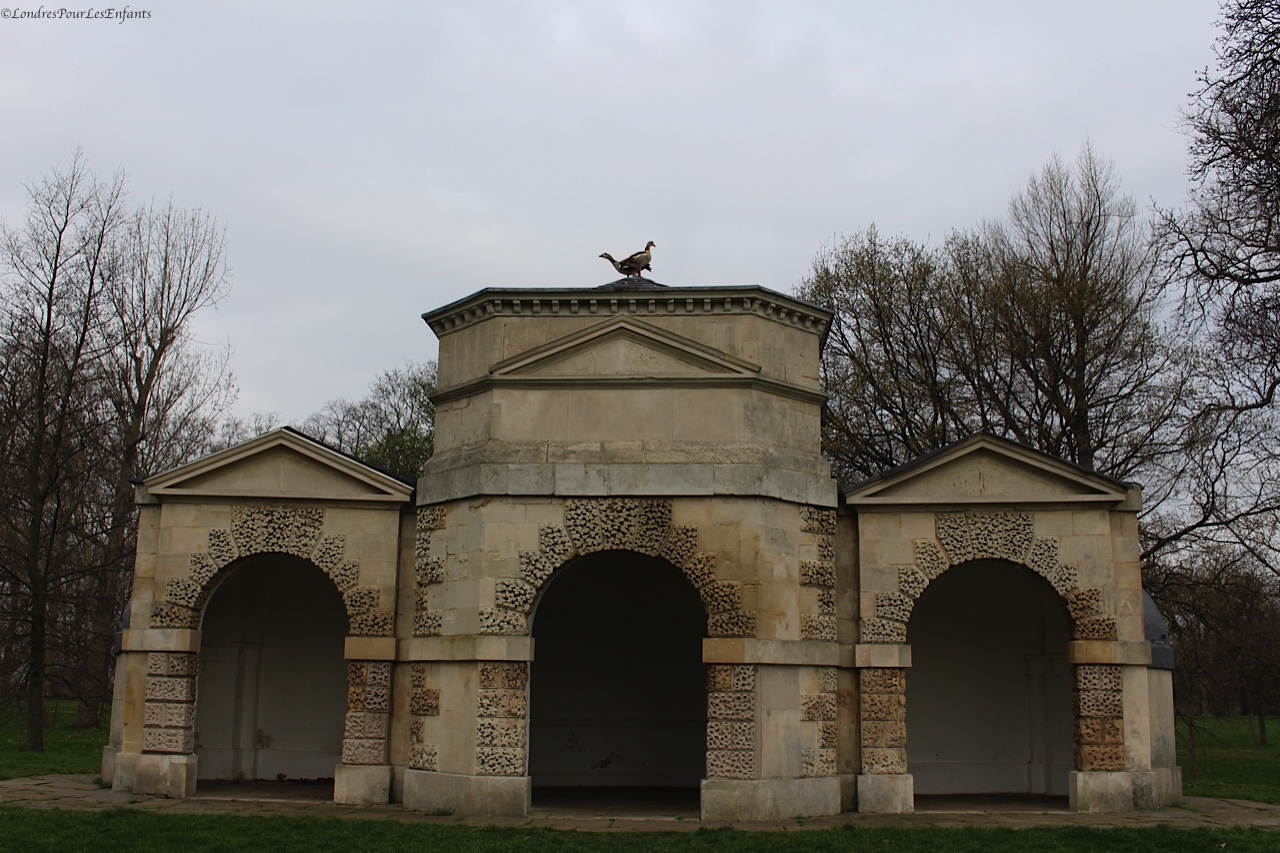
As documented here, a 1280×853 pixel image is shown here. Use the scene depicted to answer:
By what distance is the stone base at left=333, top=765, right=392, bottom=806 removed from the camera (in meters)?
13.8

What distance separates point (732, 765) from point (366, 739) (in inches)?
175

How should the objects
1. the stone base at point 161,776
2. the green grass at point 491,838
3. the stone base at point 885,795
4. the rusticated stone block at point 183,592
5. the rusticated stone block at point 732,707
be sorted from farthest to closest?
the rusticated stone block at point 183,592
the stone base at point 161,776
the stone base at point 885,795
the rusticated stone block at point 732,707
the green grass at point 491,838

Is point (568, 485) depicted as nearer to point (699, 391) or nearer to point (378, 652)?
point (699, 391)

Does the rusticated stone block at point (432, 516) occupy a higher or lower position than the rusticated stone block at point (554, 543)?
higher

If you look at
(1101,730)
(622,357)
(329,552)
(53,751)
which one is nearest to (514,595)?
(329,552)

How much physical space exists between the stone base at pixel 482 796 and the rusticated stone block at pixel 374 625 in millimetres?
2022

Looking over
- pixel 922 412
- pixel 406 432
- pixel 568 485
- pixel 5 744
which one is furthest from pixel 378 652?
pixel 406 432

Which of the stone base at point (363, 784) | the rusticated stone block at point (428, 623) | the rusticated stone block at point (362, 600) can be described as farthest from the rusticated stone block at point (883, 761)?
the rusticated stone block at point (362, 600)

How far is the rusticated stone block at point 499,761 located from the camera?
12977 mm

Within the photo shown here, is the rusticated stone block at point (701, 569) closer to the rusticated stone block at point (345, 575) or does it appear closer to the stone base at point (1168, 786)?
the rusticated stone block at point (345, 575)

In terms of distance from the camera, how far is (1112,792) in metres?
13.5

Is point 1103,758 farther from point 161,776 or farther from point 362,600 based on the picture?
point 161,776

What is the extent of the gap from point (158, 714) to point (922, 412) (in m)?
18.6

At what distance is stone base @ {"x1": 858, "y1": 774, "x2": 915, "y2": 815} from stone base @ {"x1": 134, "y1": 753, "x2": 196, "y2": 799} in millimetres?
8033
